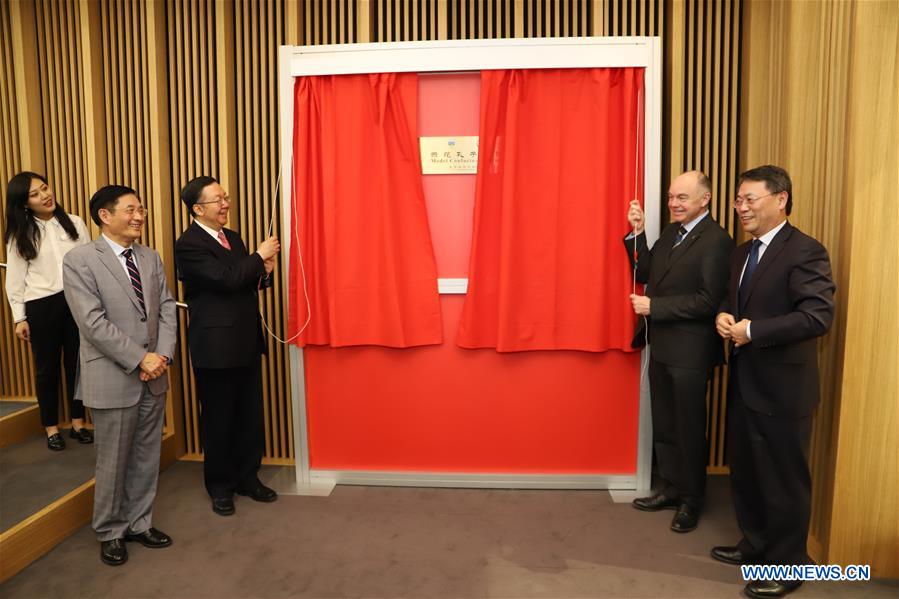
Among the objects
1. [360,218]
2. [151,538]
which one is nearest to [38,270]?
[151,538]

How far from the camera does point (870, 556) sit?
2479mm

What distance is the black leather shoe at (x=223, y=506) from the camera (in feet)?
Answer: 10.1

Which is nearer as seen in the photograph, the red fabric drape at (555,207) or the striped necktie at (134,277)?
the striped necktie at (134,277)

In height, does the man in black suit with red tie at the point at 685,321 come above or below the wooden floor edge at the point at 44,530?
above

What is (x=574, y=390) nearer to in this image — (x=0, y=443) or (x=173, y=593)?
(x=173, y=593)

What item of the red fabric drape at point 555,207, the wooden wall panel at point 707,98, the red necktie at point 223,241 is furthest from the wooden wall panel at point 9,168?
the wooden wall panel at point 707,98

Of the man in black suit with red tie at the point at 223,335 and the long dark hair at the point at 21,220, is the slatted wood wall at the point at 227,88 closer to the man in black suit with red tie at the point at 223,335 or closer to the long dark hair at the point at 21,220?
the long dark hair at the point at 21,220

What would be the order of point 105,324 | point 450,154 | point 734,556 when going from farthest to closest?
1. point 450,154
2. point 734,556
3. point 105,324

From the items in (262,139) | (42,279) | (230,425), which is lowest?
(230,425)

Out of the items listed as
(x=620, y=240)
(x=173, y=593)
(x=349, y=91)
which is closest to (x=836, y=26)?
(x=620, y=240)

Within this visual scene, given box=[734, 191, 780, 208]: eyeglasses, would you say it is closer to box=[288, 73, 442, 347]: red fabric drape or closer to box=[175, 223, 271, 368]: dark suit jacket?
box=[288, 73, 442, 347]: red fabric drape

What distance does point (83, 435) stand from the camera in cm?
362

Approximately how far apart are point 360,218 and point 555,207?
1.11m

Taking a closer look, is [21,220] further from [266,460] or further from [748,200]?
[748,200]
